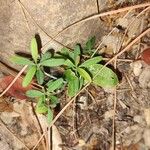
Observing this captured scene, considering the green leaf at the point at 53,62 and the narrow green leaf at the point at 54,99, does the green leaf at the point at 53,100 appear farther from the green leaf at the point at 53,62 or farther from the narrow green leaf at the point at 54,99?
the green leaf at the point at 53,62

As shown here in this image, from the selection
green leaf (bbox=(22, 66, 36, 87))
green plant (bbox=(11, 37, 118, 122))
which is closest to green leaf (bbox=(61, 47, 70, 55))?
green plant (bbox=(11, 37, 118, 122))

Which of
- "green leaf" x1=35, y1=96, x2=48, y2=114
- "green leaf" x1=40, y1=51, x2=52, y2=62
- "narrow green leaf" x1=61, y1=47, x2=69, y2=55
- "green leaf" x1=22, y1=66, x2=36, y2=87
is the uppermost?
"narrow green leaf" x1=61, y1=47, x2=69, y2=55

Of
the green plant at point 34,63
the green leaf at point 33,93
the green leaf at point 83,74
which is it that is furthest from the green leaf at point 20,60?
the green leaf at point 83,74

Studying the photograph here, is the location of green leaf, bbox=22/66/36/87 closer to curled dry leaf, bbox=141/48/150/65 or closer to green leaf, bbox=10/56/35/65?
green leaf, bbox=10/56/35/65

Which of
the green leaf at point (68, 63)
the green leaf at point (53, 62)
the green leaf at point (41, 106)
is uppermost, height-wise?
the green leaf at point (68, 63)

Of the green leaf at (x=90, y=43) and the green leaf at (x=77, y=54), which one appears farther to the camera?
the green leaf at (x=90, y=43)

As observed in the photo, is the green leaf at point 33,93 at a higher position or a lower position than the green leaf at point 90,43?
lower

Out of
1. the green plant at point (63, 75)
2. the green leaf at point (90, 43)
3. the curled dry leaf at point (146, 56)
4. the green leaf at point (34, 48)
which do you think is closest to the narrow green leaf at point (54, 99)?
the green plant at point (63, 75)

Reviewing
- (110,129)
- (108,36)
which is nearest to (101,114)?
(110,129)

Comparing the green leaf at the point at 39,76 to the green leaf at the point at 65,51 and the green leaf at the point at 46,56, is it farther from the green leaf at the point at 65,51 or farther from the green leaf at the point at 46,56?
the green leaf at the point at 65,51
